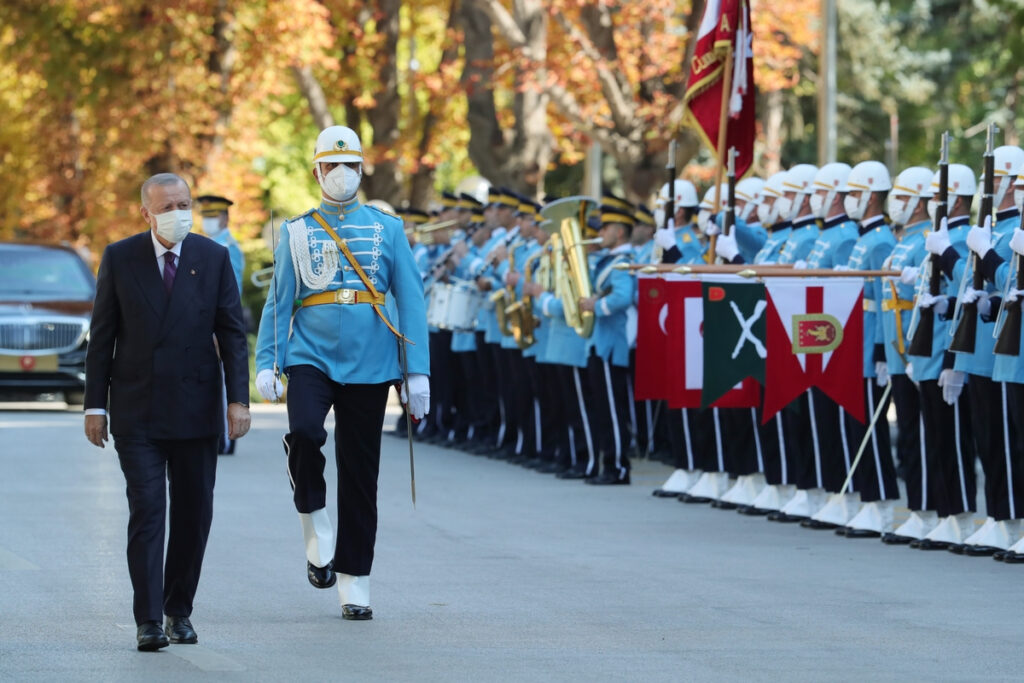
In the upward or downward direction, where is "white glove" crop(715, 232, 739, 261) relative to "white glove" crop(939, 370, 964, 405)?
upward

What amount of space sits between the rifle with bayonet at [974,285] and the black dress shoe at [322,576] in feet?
12.5

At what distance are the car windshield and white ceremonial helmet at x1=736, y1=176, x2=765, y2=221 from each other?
35.6ft

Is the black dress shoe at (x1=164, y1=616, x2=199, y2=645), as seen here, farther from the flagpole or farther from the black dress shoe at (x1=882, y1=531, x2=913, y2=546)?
the flagpole

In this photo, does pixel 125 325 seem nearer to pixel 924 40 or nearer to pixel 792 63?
pixel 792 63

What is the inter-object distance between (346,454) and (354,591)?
1.96ft

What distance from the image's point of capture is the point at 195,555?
911 cm

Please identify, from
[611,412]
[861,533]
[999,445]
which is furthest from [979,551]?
[611,412]

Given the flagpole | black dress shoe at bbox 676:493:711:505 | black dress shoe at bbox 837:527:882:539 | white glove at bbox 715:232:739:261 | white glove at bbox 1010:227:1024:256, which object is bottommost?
black dress shoe at bbox 837:527:882:539

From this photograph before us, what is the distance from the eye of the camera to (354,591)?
32.3 feet

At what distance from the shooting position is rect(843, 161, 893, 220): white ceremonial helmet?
45.1ft

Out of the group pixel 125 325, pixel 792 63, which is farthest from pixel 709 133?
pixel 792 63

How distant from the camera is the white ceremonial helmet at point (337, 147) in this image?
9867 mm

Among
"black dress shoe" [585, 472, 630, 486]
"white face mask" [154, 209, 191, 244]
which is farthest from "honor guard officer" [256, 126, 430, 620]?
"black dress shoe" [585, 472, 630, 486]

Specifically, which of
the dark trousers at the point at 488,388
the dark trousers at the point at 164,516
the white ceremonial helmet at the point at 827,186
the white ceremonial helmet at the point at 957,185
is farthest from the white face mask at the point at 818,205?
the dark trousers at the point at 488,388
